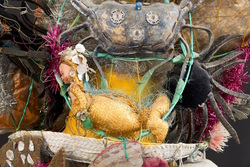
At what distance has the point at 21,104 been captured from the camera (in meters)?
1.00

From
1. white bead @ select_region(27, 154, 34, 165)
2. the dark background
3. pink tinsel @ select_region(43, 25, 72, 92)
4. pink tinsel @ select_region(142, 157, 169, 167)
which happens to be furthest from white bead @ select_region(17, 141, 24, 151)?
the dark background

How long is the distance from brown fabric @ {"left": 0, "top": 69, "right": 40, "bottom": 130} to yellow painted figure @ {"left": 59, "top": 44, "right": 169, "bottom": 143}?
0.29m

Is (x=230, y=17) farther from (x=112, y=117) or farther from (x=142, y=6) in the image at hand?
(x=112, y=117)

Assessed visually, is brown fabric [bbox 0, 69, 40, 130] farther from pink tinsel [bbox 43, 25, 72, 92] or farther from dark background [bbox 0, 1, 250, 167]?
dark background [bbox 0, 1, 250, 167]

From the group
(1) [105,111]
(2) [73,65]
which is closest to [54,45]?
(2) [73,65]

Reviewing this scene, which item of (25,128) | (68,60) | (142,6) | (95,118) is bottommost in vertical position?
(25,128)

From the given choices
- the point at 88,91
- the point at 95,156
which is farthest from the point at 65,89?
the point at 95,156

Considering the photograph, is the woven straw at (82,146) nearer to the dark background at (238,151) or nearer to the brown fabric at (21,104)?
the brown fabric at (21,104)

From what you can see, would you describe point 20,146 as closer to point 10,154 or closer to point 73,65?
point 10,154

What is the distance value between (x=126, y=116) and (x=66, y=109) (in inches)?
11.1

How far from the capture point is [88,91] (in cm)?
76

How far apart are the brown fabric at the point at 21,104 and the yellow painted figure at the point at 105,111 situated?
289 millimetres

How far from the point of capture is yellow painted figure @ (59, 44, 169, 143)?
0.72 metres

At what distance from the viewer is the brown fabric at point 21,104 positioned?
1.00 metres
